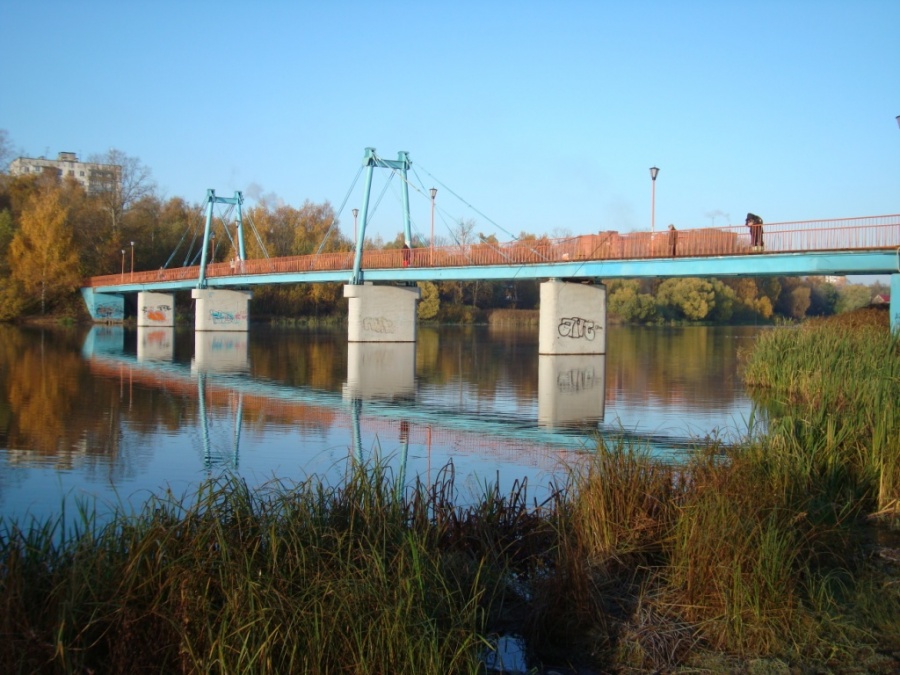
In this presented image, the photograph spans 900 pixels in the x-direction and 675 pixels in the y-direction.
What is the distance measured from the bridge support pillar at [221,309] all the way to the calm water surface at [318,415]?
2391cm

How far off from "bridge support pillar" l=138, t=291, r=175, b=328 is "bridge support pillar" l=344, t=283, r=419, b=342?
29078mm

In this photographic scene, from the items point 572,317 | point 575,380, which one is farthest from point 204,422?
point 572,317

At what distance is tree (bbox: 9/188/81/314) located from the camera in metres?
71.6

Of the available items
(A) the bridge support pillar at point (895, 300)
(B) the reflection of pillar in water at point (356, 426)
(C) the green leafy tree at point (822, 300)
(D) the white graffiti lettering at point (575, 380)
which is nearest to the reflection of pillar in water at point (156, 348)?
(D) the white graffiti lettering at point (575, 380)

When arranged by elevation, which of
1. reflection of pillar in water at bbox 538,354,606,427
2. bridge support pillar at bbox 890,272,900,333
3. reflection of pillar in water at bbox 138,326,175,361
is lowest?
reflection of pillar in water at bbox 538,354,606,427

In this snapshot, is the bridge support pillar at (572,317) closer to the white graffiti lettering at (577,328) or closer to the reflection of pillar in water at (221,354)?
the white graffiti lettering at (577,328)

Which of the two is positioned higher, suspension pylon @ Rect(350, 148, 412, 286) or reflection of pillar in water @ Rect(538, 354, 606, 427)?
suspension pylon @ Rect(350, 148, 412, 286)

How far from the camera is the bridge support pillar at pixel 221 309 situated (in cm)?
6200

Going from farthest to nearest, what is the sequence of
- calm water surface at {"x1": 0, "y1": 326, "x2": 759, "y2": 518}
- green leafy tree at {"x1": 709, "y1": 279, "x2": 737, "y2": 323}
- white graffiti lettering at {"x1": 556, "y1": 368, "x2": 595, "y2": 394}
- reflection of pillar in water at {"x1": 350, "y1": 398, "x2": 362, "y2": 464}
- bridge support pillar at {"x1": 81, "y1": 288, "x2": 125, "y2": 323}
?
green leafy tree at {"x1": 709, "y1": 279, "x2": 737, "y2": 323}, bridge support pillar at {"x1": 81, "y1": 288, "x2": 125, "y2": 323}, white graffiti lettering at {"x1": 556, "y1": 368, "x2": 595, "y2": 394}, reflection of pillar in water at {"x1": 350, "y1": 398, "x2": 362, "y2": 464}, calm water surface at {"x1": 0, "y1": 326, "x2": 759, "y2": 518}

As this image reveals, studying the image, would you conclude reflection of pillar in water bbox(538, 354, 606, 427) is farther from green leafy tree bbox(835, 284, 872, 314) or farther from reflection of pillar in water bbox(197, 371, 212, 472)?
green leafy tree bbox(835, 284, 872, 314)

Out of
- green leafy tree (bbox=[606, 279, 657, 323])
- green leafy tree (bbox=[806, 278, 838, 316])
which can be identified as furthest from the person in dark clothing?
green leafy tree (bbox=[806, 278, 838, 316])

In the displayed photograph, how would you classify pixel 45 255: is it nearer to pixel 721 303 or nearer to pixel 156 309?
pixel 156 309

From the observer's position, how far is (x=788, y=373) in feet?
67.4

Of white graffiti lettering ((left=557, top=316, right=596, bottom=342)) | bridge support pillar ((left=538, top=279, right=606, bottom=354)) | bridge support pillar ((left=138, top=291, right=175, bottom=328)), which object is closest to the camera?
bridge support pillar ((left=538, top=279, right=606, bottom=354))
